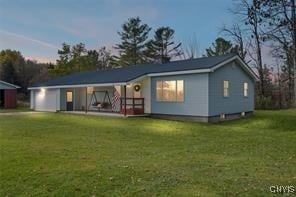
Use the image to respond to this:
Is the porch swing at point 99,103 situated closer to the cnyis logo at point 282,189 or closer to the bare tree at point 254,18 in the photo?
the bare tree at point 254,18

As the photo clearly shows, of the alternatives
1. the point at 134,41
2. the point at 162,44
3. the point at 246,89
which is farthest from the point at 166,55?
the point at 246,89

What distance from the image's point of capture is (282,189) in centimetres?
607

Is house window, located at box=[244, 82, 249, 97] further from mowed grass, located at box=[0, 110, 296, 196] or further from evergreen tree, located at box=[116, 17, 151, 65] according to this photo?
evergreen tree, located at box=[116, 17, 151, 65]

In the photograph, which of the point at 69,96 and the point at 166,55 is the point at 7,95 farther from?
the point at 166,55

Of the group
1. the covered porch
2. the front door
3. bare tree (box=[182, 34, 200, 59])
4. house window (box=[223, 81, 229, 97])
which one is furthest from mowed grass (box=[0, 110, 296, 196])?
bare tree (box=[182, 34, 200, 59])

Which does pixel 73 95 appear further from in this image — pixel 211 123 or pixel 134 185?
pixel 134 185

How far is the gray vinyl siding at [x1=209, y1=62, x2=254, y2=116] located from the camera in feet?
67.1

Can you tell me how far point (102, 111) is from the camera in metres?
27.2

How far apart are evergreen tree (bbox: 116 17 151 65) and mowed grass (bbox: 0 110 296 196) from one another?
42608mm

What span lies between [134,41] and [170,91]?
1398 inches

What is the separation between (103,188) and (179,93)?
1579 centimetres

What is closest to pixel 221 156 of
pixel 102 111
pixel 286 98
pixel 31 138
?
pixel 31 138

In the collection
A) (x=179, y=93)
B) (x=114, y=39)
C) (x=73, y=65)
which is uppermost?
(x=114, y=39)

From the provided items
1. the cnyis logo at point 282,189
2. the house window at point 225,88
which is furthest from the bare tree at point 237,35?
the cnyis logo at point 282,189
